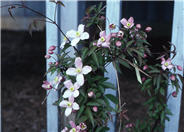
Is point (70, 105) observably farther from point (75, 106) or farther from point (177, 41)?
point (177, 41)

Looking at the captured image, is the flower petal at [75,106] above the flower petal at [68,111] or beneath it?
above

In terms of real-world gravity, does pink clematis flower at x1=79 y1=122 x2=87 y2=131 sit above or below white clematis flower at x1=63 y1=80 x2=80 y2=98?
below

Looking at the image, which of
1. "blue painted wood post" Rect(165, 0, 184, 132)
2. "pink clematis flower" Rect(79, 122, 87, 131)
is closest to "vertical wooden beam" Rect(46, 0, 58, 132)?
"pink clematis flower" Rect(79, 122, 87, 131)

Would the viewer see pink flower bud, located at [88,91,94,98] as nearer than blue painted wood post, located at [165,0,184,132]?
Yes

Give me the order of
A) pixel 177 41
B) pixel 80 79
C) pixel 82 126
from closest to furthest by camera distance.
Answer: pixel 80 79
pixel 82 126
pixel 177 41

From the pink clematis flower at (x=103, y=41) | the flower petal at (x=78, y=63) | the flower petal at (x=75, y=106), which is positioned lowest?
the flower petal at (x=75, y=106)

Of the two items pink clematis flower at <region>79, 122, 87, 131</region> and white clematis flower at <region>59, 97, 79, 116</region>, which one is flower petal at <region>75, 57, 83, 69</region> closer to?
white clematis flower at <region>59, 97, 79, 116</region>

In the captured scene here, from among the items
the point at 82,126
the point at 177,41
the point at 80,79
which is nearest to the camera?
the point at 80,79

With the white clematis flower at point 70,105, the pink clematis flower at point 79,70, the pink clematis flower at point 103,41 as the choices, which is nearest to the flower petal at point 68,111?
the white clematis flower at point 70,105

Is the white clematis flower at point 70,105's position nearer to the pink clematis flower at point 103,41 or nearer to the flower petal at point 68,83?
the flower petal at point 68,83

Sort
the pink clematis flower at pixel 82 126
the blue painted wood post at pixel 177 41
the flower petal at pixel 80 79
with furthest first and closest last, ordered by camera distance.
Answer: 1. the blue painted wood post at pixel 177 41
2. the pink clematis flower at pixel 82 126
3. the flower petal at pixel 80 79

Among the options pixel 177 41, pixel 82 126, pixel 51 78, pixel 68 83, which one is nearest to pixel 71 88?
pixel 68 83

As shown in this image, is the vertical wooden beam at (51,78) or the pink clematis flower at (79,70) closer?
Answer: the pink clematis flower at (79,70)

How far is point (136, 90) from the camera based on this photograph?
3.79 meters
